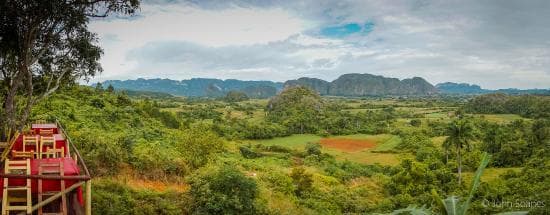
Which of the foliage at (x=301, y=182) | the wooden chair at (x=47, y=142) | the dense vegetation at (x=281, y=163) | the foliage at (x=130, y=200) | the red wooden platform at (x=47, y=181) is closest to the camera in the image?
the red wooden platform at (x=47, y=181)

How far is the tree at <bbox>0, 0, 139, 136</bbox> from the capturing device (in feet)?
47.1

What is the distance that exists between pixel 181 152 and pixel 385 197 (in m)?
20.6

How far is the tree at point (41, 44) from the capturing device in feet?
47.1

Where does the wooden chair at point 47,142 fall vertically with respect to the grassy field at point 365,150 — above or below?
above

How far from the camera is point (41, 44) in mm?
16078

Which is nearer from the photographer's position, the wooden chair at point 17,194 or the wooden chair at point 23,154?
the wooden chair at point 17,194

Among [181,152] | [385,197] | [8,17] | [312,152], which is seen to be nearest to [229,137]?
[312,152]

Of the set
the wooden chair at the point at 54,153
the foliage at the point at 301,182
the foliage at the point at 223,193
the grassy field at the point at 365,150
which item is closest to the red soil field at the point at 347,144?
the grassy field at the point at 365,150

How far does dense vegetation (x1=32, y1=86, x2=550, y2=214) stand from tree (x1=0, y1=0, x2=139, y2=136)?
447 centimetres

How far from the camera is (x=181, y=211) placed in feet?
62.7

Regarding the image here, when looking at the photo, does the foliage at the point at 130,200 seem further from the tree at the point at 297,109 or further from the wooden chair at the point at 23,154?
the tree at the point at 297,109

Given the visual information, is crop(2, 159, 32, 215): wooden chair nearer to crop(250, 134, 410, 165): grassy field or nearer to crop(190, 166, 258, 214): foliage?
crop(190, 166, 258, 214): foliage

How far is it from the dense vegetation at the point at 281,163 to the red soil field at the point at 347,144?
2.23 ft

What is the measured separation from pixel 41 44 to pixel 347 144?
64.2m
